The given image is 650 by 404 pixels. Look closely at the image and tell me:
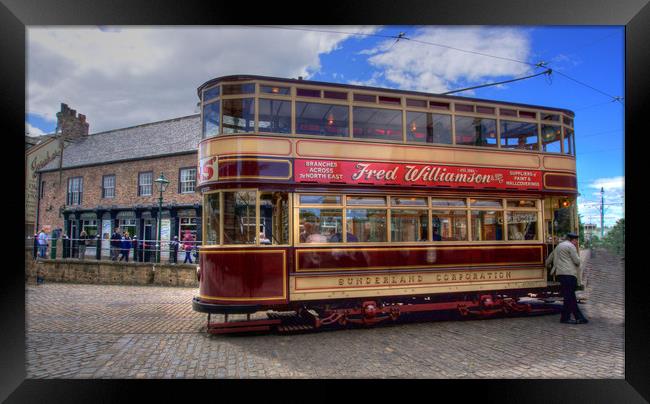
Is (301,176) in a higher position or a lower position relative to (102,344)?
higher

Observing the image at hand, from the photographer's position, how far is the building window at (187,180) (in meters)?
12.8

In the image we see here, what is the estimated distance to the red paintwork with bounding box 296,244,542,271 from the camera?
17.3ft

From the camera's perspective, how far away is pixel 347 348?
4621 millimetres

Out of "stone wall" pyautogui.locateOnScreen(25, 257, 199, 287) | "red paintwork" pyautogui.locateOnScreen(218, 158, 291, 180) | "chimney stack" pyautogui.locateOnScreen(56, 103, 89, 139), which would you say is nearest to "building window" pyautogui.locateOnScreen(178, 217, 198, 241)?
"stone wall" pyautogui.locateOnScreen(25, 257, 199, 287)

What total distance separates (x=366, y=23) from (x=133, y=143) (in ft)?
24.5

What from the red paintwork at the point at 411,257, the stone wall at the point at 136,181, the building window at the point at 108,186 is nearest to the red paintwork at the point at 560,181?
the red paintwork at the point at 411,257

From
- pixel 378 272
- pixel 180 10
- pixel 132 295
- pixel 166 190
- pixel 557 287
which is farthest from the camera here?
pixel 166 190

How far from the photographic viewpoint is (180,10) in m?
3.82

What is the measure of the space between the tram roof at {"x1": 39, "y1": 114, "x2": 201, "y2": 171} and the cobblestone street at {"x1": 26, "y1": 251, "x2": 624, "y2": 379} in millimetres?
3029

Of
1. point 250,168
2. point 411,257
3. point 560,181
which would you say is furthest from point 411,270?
point 560,181

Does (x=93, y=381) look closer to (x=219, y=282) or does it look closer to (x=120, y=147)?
(x=219, y=282)
